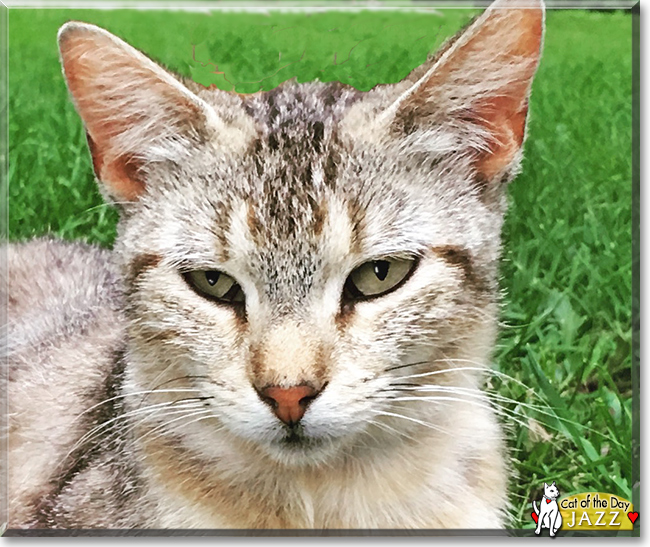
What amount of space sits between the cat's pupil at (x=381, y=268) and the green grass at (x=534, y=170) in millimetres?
254

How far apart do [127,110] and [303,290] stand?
1.09 ft

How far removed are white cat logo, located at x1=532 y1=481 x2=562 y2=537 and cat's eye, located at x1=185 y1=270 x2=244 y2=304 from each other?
23.1 inches

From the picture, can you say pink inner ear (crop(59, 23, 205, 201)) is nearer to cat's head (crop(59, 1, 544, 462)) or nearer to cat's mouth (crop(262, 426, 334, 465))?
cat's head (crop(59, 1, 544, 462))

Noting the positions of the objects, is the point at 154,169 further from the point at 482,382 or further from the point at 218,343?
the point at 482,382

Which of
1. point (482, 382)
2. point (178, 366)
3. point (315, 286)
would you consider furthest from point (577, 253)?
point (178, 366)

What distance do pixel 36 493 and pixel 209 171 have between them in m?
0.59

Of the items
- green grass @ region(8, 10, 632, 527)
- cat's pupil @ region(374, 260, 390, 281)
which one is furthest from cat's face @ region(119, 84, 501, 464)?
green grass @ region(8, 10, 632, 527)

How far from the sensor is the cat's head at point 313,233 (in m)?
0.89

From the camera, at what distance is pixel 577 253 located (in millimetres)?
1302

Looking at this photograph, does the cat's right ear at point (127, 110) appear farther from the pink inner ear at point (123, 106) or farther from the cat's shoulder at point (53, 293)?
the cat's shoulder at point (53, 293)

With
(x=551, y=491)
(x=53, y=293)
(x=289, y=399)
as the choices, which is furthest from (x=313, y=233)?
(x=53, y=293)

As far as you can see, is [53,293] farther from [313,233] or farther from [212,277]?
[313,233]

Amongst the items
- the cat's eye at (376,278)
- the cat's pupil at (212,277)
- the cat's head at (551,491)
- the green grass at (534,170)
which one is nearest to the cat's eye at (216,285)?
the cat's pupil at (212,277)

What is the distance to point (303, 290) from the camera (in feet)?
2.99
